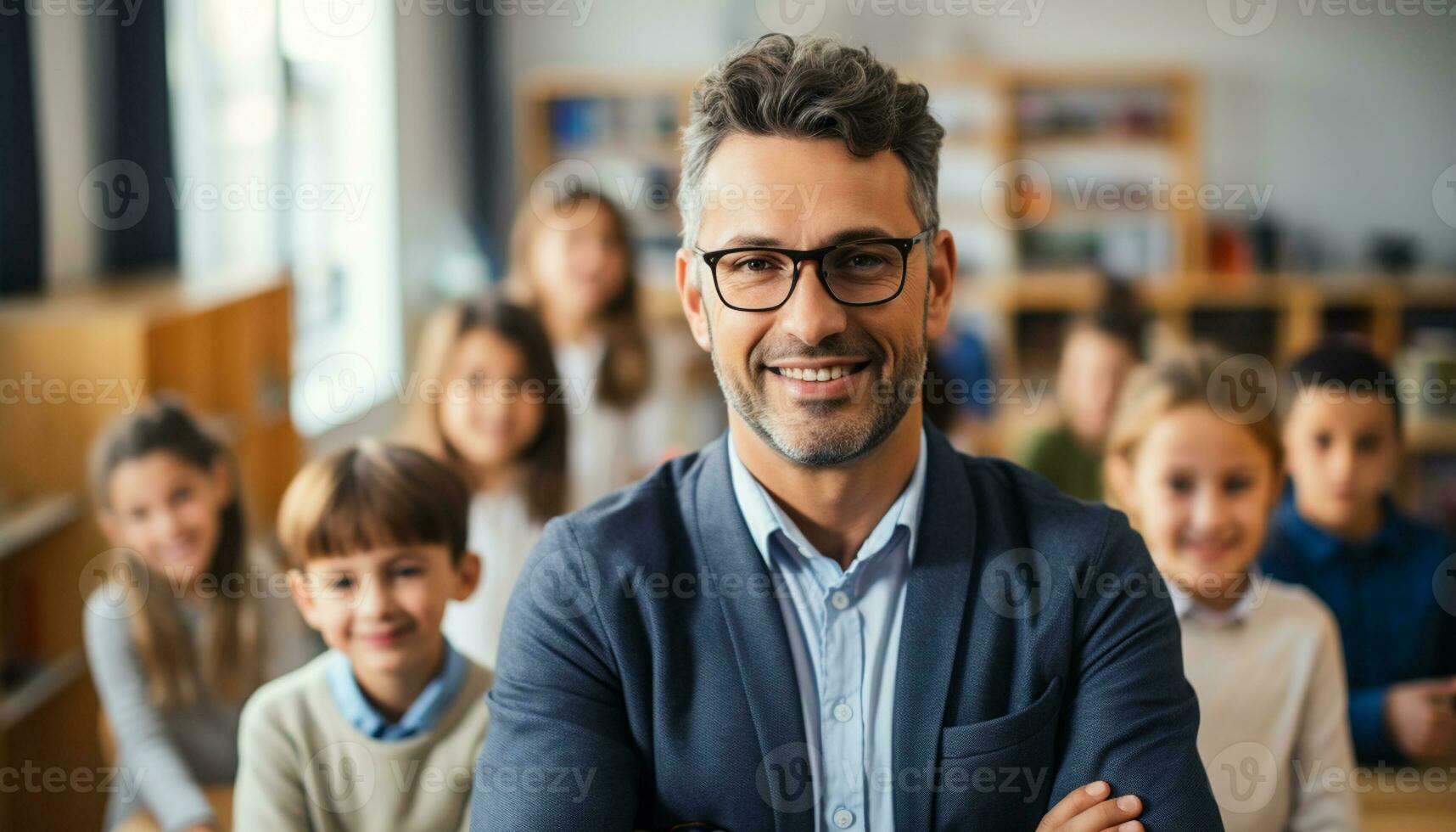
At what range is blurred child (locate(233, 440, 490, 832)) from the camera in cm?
174

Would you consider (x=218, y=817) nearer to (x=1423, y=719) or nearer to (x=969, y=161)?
(x=1423, y=719)

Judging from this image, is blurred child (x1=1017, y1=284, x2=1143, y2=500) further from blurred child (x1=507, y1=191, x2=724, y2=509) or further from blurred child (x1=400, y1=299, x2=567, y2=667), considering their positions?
blurred child (x1=400, y1=299, x2=567, y2=667)

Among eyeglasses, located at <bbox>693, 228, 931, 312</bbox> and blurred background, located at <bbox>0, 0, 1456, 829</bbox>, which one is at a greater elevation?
blurred background, located at <bbox>0, 0, 1456, 829</bbox>

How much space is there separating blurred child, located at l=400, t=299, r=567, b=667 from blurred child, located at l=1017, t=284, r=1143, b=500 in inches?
45.1

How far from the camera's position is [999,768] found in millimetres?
1511

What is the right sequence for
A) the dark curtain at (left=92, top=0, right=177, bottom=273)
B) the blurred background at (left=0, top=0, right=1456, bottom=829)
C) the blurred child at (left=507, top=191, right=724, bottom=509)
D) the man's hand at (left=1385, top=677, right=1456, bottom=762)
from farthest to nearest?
the blurred background at (left=0, top=0, right=1456, bottom=829)
the dark curtain at (left=92, top=0, right=177, bottom=273)
the blurred child at (left=507, top=191, right=724, bottom=509)
the man's hand at (left=1385, top=677, right=1456, bottom=762)

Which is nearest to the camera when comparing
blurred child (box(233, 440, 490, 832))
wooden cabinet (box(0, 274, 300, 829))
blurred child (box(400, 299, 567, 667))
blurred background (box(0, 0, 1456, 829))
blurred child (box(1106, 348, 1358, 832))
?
blurred child (box(233, 440, 490, 832))

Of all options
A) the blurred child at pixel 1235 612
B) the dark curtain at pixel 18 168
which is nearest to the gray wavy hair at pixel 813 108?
the blurred child at pixel 1235 612

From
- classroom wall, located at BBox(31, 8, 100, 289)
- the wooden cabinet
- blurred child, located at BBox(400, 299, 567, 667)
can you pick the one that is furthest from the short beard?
classroom wall, located at BBox(31, 8, 100, 289)

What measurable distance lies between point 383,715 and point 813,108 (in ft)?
3.11

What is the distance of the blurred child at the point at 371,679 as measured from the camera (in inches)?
68.4

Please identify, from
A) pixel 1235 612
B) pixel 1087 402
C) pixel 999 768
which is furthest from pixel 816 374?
pixel 1087 402

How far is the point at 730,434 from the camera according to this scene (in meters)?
1.67

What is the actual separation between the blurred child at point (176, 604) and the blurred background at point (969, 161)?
189 cm
